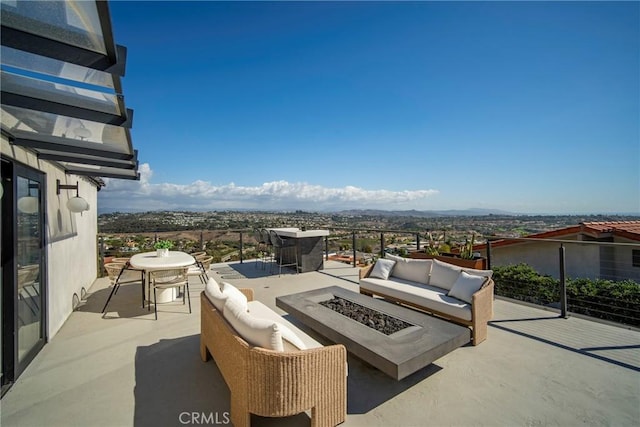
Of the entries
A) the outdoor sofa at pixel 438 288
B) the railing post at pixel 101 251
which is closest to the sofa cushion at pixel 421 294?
the outdoor sofa at pixel 438 288

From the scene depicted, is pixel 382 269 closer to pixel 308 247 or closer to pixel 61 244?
pixel 308 247

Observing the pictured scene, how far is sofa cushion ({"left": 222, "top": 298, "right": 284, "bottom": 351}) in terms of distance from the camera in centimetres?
190

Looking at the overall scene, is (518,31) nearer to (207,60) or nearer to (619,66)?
(619,66)

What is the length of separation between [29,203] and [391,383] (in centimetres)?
423

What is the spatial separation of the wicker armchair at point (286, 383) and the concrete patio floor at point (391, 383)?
0.28 metres

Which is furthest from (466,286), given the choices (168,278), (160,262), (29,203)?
(29,203)

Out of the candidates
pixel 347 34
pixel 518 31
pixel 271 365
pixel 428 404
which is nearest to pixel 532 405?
pixel 428 404

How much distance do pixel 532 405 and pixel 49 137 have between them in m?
5.03

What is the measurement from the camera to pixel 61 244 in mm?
4074

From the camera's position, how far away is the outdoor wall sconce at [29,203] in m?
2.96

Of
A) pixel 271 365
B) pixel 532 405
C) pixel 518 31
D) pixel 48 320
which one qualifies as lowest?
pixel 532 405

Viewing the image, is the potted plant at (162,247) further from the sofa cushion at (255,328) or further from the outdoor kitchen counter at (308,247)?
the sofa cushion at (255,328)

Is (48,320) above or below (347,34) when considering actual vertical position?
below

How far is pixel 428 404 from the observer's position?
2.23m
